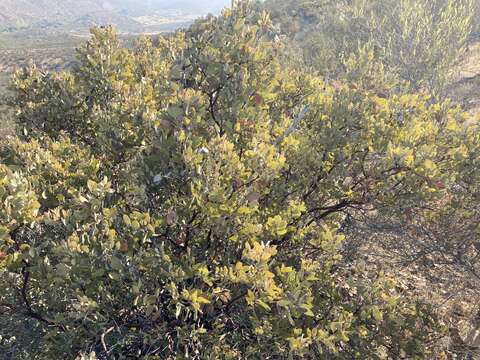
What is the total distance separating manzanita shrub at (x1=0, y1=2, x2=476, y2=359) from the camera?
405 cm

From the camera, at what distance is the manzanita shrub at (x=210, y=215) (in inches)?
159

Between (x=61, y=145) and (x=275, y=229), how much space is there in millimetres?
3832

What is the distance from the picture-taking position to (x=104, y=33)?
8398mm

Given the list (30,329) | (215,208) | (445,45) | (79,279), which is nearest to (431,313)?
(215,208)

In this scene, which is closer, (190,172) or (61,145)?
(190,172)

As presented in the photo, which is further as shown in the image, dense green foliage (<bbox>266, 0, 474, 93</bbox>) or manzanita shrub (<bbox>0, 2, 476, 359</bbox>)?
dense green foliage (<bbox>266, 0, 474, 93</bbox>)

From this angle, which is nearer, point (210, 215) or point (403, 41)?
point (210, 215)

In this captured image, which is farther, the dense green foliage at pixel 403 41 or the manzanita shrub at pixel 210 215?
the dense green foliage at pixel 403 41

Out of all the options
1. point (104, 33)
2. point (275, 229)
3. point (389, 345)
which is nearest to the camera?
point (275, 229)

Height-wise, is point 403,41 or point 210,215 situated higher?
point 403,41

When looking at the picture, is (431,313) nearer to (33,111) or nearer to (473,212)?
(473,212)

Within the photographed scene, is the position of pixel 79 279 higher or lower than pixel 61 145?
lower

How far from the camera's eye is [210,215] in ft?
13.6

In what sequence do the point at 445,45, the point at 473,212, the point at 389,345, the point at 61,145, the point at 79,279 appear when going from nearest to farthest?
1. the point at 79,279
2. the point at 389,345
3. the point at 61,145
4. the point at 473,212
5. the point at 445,45
